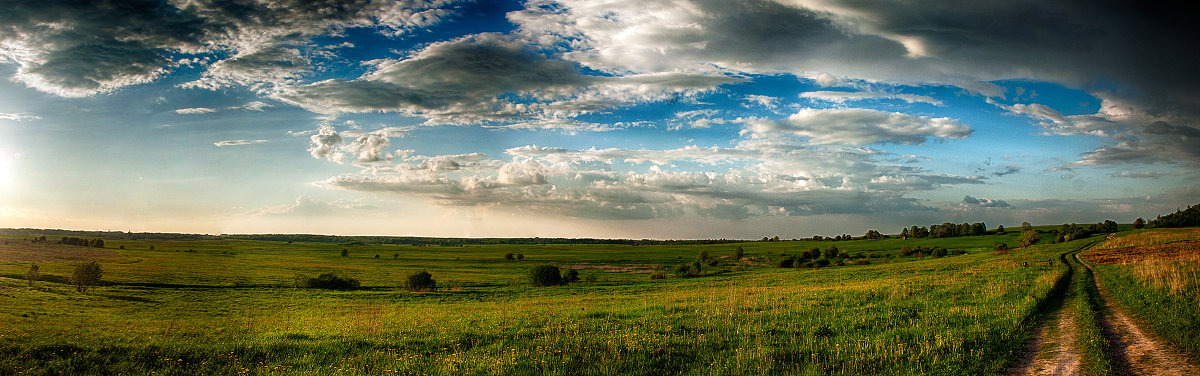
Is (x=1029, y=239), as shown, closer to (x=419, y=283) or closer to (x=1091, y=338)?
(x=419, y=283)

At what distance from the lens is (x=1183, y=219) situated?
134m

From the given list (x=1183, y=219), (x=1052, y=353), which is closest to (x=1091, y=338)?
(x=1052, y=353)

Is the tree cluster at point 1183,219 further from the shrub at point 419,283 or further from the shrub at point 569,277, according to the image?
the shrub at point 419,283

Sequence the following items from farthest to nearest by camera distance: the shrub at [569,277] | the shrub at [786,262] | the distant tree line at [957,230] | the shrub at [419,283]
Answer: the distant tree line at [957,230], the shrub at [786,262], the shrub at [569,277], the shrub at [419,283]

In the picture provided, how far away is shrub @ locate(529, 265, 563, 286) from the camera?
60.9m

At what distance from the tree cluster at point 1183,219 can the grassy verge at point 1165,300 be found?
150643mm

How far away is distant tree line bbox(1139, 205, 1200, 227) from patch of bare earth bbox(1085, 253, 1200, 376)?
Answer: 17152 centimetres

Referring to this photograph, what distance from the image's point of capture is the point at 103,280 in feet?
157

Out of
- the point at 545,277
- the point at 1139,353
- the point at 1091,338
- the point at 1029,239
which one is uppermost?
the point at 1091,338

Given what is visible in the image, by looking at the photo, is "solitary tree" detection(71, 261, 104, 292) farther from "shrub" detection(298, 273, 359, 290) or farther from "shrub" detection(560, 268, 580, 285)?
"shrub" detection(560, 268, 580, 285)

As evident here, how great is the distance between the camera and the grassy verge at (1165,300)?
46.7ft

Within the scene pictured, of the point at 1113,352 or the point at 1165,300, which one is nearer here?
the point at 1113,352

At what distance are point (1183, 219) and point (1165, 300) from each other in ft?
564

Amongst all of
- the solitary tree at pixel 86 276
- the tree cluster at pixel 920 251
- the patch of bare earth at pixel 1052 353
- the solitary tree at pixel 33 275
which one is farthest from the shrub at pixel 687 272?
the solitary tree at pixel 33 275
